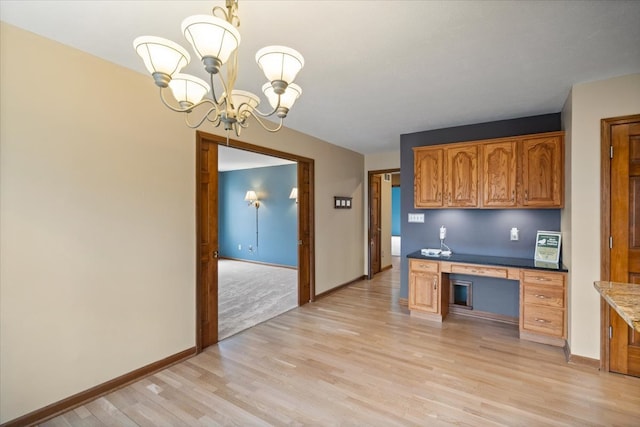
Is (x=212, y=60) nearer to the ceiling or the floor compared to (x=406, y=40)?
nearer to the floor

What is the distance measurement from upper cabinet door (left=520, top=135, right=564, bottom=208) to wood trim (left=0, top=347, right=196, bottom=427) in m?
4.02

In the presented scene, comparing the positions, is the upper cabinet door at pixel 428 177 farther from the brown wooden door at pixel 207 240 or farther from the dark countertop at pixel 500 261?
the brown wooden door at pixel 207 240

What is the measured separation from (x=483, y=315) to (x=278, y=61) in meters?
4.05

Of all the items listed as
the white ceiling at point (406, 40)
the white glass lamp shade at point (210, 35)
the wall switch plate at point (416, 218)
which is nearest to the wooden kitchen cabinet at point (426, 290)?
the wall switch plate at point (416, 218)

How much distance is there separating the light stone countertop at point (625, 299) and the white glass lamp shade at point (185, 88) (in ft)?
7.30

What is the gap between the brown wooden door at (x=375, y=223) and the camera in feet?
20.4

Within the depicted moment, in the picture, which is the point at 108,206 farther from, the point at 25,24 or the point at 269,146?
the point at 269,146

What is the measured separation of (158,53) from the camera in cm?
126

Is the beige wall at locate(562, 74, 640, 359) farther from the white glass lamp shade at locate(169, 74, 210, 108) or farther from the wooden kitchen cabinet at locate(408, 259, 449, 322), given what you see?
the white glass lamp shade at locate(169, 74, 210, 108)

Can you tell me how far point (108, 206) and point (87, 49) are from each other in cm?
116

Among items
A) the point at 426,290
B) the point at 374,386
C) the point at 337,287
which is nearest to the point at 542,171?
the point at 426,290

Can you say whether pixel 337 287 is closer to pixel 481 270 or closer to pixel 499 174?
pixel 481 270

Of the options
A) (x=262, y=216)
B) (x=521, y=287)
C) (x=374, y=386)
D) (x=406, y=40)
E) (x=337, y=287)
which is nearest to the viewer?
(x=406, y=40)

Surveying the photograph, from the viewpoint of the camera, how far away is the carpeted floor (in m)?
3.88
